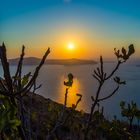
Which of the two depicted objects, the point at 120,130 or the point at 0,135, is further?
the point at 120,130

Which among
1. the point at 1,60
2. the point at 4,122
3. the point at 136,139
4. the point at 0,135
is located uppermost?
the point at 1,60

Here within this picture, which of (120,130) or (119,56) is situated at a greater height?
(119,56)

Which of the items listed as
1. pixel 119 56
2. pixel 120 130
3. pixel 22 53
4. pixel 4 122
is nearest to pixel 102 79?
pixel 119 56

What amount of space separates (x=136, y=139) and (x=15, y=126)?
5.24 m

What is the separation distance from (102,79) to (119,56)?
0.30 meters

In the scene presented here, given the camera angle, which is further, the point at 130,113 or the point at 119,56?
the point at 130,113

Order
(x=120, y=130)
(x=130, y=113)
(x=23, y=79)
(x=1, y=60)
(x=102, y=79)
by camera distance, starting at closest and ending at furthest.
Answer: (x=1, y=60), (x=23, y=79), (x=102, y=79), (x=130, y=113), (x=120, y=130)

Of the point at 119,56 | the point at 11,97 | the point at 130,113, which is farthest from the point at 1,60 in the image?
the point at 130,113

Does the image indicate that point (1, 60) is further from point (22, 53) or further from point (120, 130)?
point (120, 130)

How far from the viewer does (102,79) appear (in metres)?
2.80

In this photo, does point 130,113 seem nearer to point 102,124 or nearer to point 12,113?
point 102,124

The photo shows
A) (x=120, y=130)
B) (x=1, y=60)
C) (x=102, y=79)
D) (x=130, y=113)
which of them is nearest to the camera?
(x=1, y=60)

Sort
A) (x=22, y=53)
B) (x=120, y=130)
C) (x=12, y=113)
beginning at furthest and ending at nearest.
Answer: (x=120, y=130), (x=22, y=53), (x=12, y=113)

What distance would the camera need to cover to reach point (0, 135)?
1.77m
